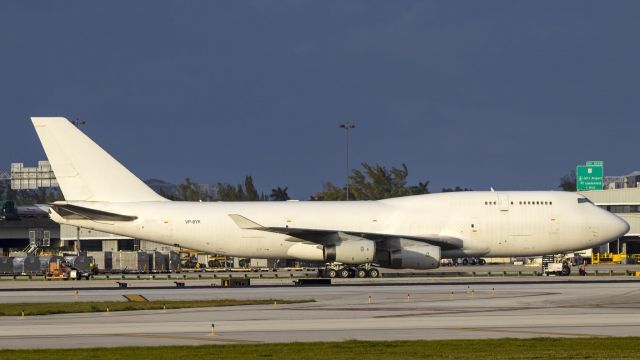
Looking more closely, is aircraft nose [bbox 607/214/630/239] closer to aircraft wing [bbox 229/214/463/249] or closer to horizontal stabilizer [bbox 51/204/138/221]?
aircraft wing [bbox 229/214/463/249]

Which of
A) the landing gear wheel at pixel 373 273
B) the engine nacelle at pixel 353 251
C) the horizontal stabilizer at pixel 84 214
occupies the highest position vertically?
the horizontal stabilizer at pixel 84 214

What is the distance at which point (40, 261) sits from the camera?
284 feet

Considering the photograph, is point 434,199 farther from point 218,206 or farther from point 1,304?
point 1,304

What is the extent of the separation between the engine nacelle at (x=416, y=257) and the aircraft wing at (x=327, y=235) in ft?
3.14

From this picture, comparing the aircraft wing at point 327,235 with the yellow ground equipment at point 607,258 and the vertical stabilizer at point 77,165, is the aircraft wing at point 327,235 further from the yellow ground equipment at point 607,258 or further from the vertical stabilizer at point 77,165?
the yellow ground equipment at point 607,258

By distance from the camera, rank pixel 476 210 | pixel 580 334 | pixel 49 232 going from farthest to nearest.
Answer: pixel 49 232
pixel 476 210
pixel 580 334

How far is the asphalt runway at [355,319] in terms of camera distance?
101ft

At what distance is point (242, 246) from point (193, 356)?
43073 millimetres

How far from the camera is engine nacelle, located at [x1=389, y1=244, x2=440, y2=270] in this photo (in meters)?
66.7

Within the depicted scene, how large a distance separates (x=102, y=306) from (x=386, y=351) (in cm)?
1969

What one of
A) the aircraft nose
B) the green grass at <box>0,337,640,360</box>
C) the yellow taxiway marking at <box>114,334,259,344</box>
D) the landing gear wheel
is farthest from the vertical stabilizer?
the green grass at <box>0,337,640,360</box>

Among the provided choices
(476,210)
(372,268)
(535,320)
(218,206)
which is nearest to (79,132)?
(218,206)

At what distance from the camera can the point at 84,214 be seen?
6869 cm

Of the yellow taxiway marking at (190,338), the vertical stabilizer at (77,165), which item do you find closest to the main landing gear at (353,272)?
the vertical stabilizer at (77,165)
